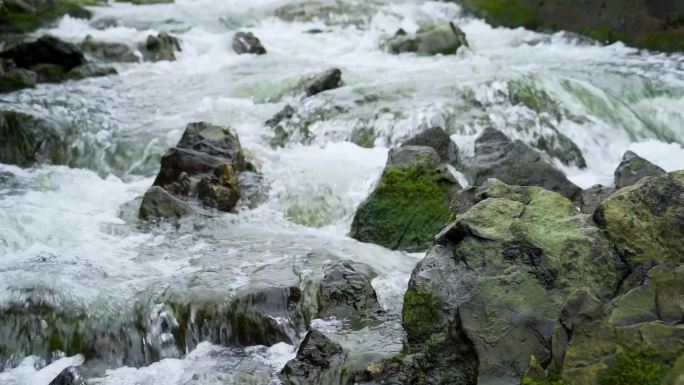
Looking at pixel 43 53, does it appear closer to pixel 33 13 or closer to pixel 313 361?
pixel 33 13

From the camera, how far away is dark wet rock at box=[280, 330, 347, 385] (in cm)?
567

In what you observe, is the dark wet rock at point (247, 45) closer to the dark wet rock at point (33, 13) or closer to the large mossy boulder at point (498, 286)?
the dark wet rock at point (33, 13)

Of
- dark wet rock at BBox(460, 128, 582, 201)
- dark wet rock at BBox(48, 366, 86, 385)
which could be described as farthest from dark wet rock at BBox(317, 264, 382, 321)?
dark wet rock at BBox(460, 128, 582, 201)

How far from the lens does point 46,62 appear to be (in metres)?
15.9

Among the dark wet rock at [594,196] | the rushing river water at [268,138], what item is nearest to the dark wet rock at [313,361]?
the rushing river water at [268,138]

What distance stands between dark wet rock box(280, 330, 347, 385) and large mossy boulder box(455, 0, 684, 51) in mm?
13195

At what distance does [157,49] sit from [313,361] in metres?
14.3

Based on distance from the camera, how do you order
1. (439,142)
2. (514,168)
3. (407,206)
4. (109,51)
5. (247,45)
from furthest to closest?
1. (247,45)
2. (109,51)
3. (439,142)
4. (514,168)
5. (407,206)

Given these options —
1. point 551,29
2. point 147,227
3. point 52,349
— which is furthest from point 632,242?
point 551,29

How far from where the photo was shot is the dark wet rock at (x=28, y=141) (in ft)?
38.2

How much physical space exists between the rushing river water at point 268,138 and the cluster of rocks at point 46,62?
51 centimetres

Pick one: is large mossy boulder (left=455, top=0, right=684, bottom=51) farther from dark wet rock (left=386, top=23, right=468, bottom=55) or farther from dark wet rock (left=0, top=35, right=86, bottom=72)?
dark wet rock (left=0, top=35, right=86, bottom=72)

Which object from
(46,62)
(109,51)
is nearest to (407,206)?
(46,62)

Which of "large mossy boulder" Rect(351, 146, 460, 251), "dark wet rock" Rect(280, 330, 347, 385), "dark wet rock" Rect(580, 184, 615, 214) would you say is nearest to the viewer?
"dark wet rock" Rect(280, 330, 347, 385)
